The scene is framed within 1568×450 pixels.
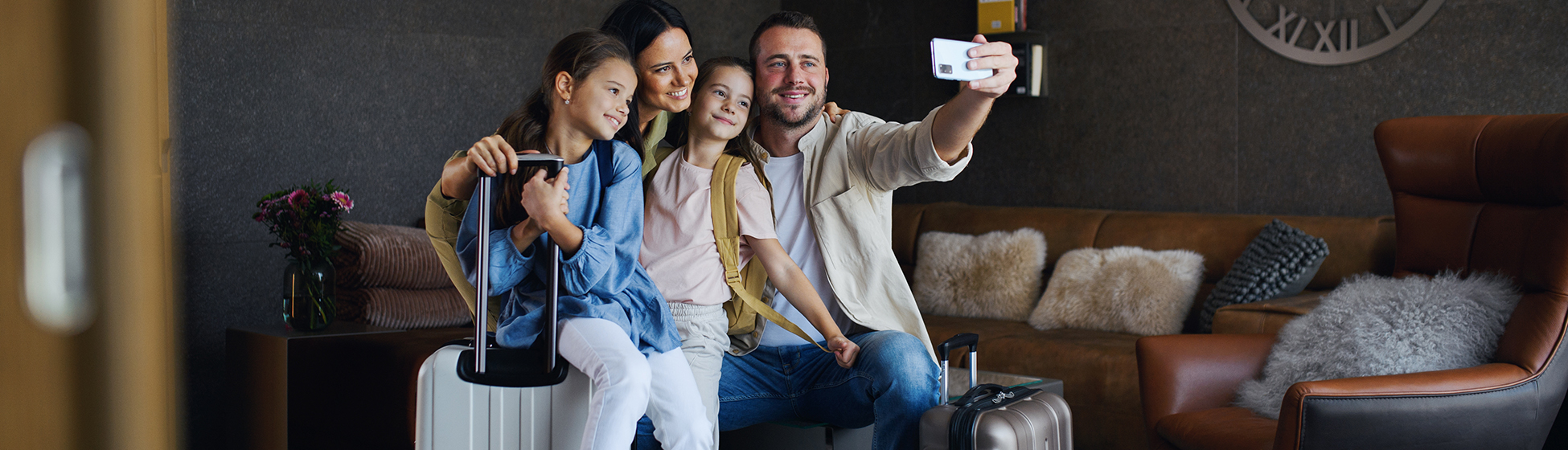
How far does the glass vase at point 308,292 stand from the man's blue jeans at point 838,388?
149cm

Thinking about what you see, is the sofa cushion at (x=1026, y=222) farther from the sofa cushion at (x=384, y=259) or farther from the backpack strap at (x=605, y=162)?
the backpack strap at (x=605, y=162)

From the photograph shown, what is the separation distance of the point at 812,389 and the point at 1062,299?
1.83 m

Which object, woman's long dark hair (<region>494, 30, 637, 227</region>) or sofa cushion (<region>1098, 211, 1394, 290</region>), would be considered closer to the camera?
woman's long dark hair (<region>494, 30, 637, 227</region>)

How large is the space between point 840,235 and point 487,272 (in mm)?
759

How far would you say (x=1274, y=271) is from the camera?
305 cm

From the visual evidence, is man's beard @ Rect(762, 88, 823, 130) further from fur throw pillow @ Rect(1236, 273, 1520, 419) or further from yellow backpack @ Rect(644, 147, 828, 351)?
fur throw pillow @ Rect(1236, 273, 1520, 419)

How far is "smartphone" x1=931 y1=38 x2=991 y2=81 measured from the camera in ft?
5.11

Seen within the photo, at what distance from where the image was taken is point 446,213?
162 cm

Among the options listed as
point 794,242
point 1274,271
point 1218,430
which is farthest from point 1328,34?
point 794,242

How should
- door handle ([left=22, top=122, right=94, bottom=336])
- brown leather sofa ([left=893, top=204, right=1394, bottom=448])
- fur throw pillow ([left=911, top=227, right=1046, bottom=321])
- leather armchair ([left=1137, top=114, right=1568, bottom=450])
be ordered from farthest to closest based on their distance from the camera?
fur throw pillow ([left=911, top=227, right=1046, bottom=321]) → brown leather sofa ([left=893, top=204, right=1394, bottom=448]) → leather armchair ([left=1137, top=114, right=1568, bottom=450]) → door handle ([left=22, top=122, right=94, bottom=336])

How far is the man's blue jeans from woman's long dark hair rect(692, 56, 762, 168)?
A: 1.15 feet

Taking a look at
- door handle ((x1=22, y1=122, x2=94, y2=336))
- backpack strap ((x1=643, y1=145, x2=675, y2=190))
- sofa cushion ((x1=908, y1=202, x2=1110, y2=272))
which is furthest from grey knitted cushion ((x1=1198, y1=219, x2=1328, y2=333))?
door handle ((x1=22, y1=122, x2=94, y2=336))

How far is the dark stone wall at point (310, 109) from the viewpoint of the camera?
3.36 metres

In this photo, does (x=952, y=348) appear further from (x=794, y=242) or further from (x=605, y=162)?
(x=605, y=162)
